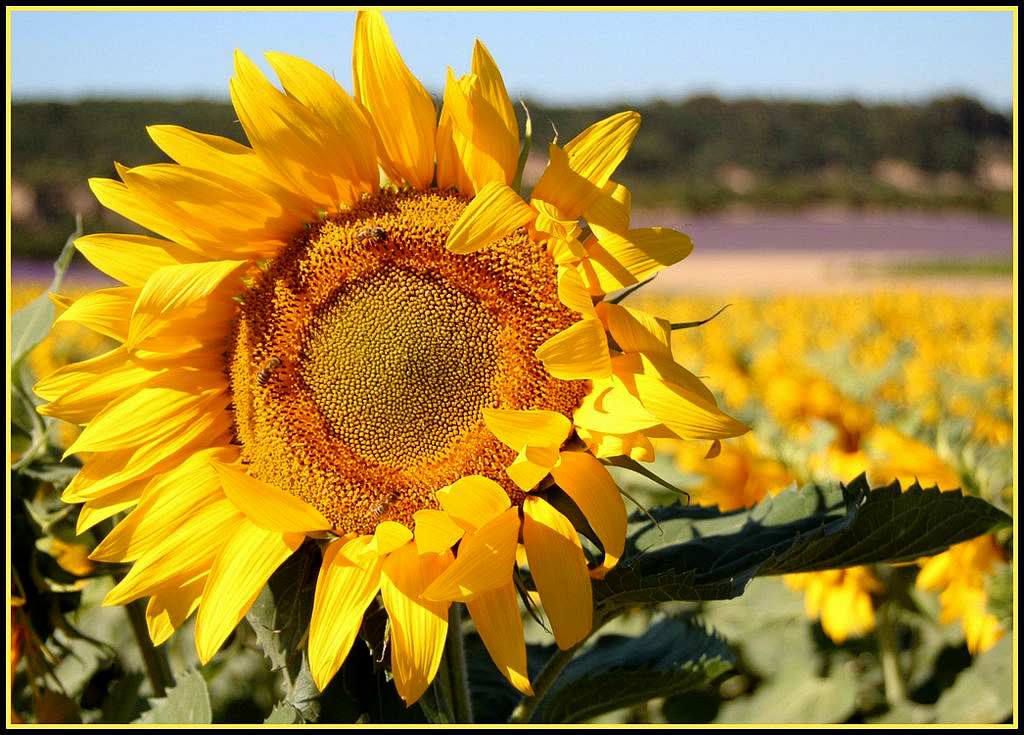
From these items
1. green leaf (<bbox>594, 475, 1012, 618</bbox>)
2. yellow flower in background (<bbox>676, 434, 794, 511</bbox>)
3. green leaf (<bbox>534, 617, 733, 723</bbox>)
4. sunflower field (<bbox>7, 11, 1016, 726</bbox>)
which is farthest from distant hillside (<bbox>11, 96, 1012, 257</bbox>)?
sunflower field (<bbox>7, 11, 1016, 726</bbox>)

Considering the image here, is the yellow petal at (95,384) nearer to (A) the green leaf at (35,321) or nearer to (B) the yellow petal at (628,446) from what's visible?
(A) the green leaf at (35,321)

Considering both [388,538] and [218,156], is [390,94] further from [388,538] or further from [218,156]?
[388,538]

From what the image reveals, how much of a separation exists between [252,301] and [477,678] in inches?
32.9

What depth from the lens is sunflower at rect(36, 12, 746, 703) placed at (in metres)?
1.21

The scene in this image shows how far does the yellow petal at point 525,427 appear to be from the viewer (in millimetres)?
1202

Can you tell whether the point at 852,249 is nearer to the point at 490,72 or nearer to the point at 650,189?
the point at 650,189

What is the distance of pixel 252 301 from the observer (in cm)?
139

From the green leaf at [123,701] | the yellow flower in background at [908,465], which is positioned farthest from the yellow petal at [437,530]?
the yellow flower in background at [908,465]

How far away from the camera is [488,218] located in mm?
1221

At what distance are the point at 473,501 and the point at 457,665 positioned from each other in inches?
12.7

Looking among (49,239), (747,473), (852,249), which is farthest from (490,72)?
(49,239)

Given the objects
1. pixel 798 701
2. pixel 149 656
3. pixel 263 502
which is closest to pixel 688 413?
pixel 263 502

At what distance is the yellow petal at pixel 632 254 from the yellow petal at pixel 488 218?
0.11 m

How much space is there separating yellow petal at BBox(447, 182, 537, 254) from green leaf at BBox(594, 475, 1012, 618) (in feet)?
1.46
